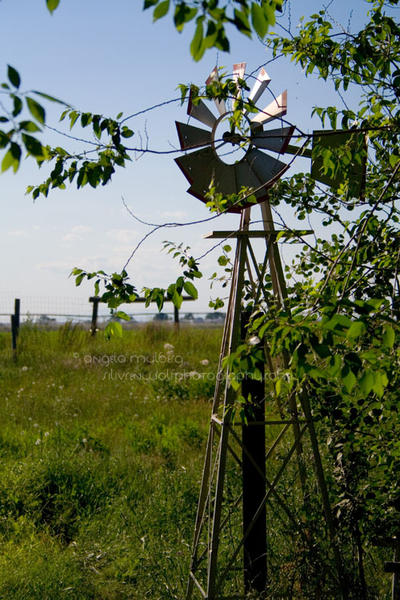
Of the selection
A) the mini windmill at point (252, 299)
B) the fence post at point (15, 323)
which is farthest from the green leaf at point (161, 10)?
the fence post at point (15, 323)

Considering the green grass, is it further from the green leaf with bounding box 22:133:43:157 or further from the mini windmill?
the green leaf with bounding box 22:133:43:157

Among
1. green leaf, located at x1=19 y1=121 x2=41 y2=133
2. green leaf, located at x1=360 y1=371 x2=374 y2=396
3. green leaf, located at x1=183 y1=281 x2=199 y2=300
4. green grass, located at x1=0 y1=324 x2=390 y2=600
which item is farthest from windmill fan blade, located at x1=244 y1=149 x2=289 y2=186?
green leaf, located at x1=19 y1=121 x2=41 y2=133

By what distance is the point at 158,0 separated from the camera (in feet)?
4.60

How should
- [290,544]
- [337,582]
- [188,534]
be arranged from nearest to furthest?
[337,582], [290,544], [188,534]

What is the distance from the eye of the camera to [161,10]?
1.30 meters

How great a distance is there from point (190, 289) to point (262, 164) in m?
1.40

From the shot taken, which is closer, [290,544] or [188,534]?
[290,544]

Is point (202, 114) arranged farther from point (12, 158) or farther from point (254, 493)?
point (12, 158)

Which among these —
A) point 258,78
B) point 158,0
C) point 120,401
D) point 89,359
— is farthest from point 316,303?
point 89,359

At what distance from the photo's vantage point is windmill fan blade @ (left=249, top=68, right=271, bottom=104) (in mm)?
3529

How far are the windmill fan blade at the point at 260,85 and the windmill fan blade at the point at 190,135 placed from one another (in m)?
0.37

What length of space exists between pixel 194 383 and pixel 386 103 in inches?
238

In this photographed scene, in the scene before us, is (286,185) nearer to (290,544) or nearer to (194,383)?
(290,544)

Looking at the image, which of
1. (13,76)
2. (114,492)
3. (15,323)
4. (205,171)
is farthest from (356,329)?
(15,323)
